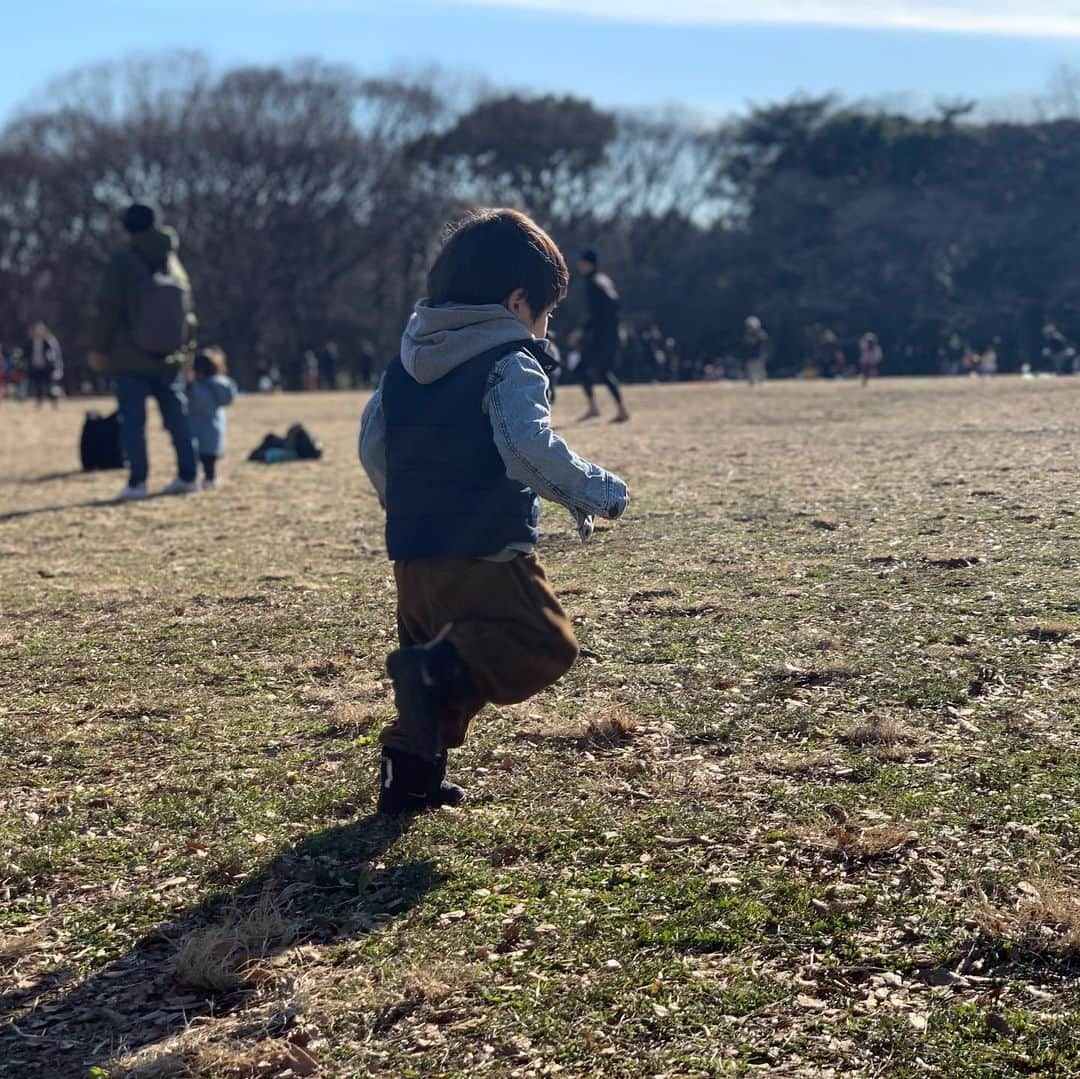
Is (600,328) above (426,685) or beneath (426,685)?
above

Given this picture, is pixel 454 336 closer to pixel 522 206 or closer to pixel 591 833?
pixel 591 833

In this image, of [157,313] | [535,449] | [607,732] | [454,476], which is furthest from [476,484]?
[157,313]

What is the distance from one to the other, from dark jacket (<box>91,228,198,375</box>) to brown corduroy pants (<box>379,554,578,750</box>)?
7.59m

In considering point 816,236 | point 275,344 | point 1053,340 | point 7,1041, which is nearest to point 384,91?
point 275,344

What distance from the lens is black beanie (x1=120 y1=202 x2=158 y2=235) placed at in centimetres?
1059

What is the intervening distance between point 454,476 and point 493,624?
0.39 m

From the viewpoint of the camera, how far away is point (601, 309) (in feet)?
A: 56.3

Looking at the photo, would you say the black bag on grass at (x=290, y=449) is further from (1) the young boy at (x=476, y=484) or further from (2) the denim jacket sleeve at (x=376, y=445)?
(1) the young boy at (x=476, y=484)

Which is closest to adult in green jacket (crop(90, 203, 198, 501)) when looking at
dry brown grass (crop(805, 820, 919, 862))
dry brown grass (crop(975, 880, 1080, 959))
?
dry brown grass (crop(805, 820, 919, 862))

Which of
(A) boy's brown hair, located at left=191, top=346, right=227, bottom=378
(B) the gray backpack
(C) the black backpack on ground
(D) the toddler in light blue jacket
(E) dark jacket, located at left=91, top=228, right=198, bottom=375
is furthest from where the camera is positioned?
(C) the black backpack on ground

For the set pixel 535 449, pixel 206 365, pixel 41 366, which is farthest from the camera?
pixel 41 366

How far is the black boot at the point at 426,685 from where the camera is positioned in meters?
3.49

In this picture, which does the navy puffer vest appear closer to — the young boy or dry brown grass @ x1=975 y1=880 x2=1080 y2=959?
the young boy

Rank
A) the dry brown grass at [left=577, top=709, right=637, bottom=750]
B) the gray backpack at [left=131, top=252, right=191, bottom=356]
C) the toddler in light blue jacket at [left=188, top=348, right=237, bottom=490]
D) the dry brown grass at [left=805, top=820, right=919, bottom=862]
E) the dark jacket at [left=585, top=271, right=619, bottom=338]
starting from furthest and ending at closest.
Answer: the dark jacket at [left=585, top=271, right=619, bottom=338]
the toddler in light blue jacket at [left=188, top=348, right=237, bottom=490]
the gray backpack at [left=131, top=252, right=191, bottom=356]
the dry brown grass at [left=577, top=709, right=637, bottom=750]
the dry brown grass at [left=805, top=820, right=919, bottom=862]
